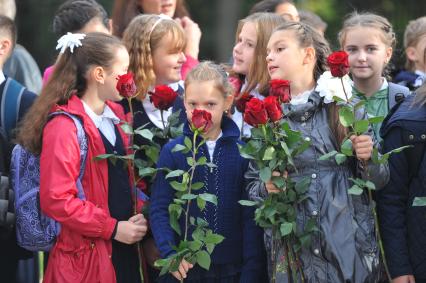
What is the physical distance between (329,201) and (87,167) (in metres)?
1.21

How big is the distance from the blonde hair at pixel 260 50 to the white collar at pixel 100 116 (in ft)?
2.59

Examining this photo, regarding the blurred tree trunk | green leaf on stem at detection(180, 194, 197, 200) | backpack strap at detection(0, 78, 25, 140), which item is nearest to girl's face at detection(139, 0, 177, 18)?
backpack strap at detection(0, 78, 25, 140)

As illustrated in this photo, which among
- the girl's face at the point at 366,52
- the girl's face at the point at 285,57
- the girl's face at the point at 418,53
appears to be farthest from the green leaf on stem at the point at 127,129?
the girl's face at the point at 418,53

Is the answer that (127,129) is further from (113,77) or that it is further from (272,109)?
(272,109)

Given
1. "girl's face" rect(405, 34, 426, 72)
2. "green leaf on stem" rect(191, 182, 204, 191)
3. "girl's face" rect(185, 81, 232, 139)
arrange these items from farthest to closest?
"girl's face" rect(405, 34, 426, 72), "girl's face" rect(185, 81, 232, 139), "green leaf on stem" rect(191, 182, 204, 191)

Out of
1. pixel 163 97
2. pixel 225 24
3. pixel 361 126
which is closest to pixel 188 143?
pixel 163 97

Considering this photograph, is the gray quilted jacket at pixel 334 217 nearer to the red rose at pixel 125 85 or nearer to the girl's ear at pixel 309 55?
the girl's ear at pixel 309 55

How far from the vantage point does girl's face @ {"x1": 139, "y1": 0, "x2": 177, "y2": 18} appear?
611 cm

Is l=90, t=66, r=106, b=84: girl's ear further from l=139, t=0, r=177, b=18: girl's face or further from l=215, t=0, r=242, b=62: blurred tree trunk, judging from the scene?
l=215, t=0, r=242, b=62: blurred tree trunk

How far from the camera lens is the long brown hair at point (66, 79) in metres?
4.61

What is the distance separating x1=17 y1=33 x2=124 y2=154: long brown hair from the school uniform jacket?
2.5 inches

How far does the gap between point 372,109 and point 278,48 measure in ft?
2.56

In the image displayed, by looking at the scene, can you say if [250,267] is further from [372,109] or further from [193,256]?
[372,109]

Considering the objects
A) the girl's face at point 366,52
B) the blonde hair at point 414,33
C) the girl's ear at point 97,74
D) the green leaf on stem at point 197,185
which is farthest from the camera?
the blonde hair at point 414,33
